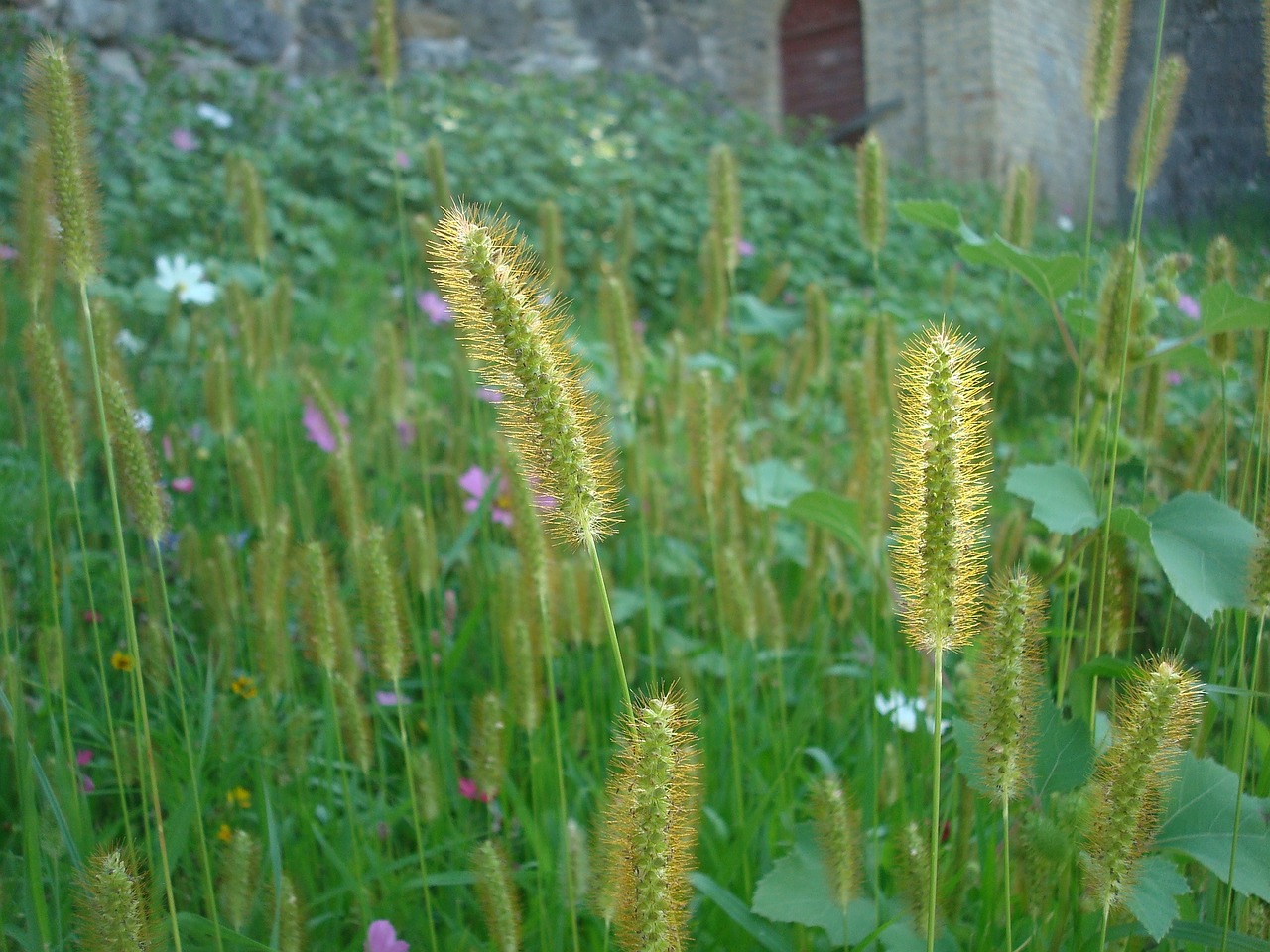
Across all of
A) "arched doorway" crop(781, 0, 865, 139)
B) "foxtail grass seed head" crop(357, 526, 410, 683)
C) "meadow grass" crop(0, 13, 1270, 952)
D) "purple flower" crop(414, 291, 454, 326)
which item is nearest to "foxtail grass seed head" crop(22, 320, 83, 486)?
"meadow grass" crop(0, 13, 1270, 952)

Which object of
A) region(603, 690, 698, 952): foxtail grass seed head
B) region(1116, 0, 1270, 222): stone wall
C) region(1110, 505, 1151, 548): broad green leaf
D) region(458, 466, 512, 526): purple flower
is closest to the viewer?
region(603, 690, 698, 952): foxtail grass seed head

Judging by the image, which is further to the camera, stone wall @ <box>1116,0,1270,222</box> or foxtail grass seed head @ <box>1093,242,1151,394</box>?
stone wall @ <box>1116,0,1270,222</box>

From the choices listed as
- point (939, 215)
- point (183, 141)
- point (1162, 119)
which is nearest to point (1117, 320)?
point (939, 215)

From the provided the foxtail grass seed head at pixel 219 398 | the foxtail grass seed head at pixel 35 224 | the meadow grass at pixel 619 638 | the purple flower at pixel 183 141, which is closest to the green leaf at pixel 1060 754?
the meadow grass at pixel 619 638

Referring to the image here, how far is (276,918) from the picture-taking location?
1019mm

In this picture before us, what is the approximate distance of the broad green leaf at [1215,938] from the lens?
2.71ft

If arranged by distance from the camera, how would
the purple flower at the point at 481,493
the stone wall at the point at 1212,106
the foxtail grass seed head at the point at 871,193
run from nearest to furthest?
the foxtail grass seed head at the point at 871,193 → the purple flower at the point at 481,493 → the stone wall at the point at 1212,106

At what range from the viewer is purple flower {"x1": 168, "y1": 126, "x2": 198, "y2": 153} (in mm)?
5221

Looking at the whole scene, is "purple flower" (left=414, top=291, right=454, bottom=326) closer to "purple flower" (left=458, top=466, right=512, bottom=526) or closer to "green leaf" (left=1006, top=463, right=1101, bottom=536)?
"purple flower" (left=458, top=466, right=512, bottom=526)

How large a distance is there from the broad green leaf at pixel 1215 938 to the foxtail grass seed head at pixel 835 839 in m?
0.26

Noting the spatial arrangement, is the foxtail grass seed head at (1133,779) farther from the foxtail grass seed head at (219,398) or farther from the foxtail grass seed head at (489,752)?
the foxtail grass seed head at (219,398)

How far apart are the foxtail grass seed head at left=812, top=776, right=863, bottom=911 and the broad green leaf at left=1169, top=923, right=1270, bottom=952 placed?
0.26 meters

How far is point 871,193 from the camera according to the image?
1.54 metres

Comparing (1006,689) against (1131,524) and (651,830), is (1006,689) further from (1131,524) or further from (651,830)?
(1131,524)
